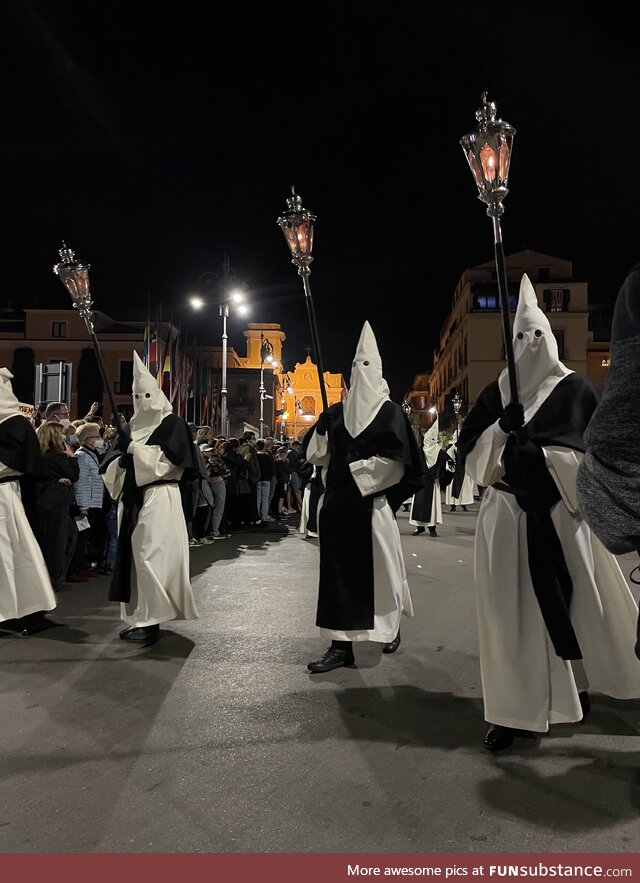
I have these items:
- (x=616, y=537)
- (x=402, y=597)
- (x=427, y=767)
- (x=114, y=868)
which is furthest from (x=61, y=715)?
(x=616, y=537)

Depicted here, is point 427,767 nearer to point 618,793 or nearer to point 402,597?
point 618,793

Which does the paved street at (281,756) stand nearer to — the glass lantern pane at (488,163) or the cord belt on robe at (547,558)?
the cord belt on robe at (547,558)

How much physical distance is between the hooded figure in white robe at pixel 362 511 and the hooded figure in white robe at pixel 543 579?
1263mm

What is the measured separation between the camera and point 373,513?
4988 mm

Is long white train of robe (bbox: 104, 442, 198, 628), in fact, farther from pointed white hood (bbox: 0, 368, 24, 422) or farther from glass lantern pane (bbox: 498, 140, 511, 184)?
glass lantern pane (bbox: 498, 140, 511, 184)

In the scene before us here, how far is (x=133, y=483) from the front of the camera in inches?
227

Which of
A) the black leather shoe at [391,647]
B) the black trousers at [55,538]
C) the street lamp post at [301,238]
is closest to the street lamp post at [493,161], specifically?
the street lamp post at [301,238]

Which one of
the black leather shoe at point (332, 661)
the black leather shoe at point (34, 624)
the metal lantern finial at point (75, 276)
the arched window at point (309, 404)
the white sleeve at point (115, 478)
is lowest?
the black leather shoe at point (34, 624)

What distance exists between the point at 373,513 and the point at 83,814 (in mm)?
2840

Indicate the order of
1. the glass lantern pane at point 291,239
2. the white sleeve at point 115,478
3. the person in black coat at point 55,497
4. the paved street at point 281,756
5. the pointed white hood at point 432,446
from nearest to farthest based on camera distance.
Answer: the paved street at point 281,756, the glass lantern pane at point 291,239, the white sleeve at point 115,478, the person in black coat at point 55,497, the pointed white hood at point 432,446

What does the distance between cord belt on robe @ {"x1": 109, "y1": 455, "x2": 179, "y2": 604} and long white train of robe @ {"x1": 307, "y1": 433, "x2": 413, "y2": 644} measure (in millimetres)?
1865

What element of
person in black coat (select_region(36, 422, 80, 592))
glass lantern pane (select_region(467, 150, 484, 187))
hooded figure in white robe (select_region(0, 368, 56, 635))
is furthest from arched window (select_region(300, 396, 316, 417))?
glass lantern pane (select_region(467, 150, 484, 187))

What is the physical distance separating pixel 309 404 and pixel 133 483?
83910mm

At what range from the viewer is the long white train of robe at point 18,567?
5598mm
